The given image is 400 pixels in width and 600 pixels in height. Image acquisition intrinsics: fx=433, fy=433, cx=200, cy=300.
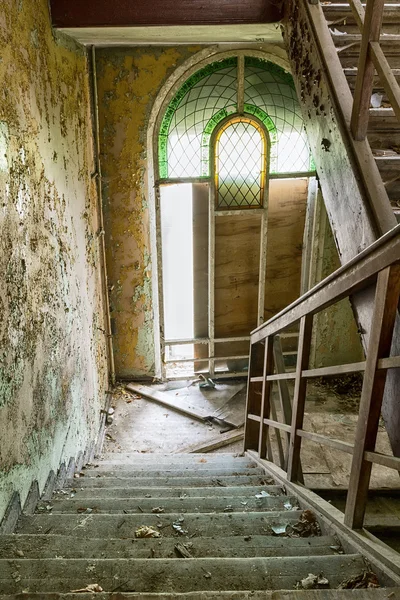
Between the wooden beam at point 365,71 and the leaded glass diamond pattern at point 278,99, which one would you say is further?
the leaded glass diamond pattern at point 278,99

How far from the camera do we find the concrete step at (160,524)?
2.25 metres

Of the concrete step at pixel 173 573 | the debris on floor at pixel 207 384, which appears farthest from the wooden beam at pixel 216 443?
the concrete step at pixel 173 573

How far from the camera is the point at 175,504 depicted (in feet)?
8.95

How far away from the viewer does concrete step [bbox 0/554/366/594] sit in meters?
1.60

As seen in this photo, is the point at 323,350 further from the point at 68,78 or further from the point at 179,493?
the point at 68,78

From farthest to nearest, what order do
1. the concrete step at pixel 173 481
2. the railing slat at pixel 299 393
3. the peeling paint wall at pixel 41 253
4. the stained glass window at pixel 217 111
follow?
1. the stained glass window at pixel 217 111
2. the concrete step at pixel 173 481
3. the railing slat at pixel 299 393
4. the peeling paint wall at pixel 41 253

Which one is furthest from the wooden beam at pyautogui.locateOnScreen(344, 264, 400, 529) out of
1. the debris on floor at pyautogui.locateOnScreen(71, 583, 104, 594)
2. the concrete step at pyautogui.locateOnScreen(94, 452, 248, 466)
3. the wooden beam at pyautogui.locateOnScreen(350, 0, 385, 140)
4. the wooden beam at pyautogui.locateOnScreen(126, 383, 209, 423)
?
the wooden beam at pyautogui.locateOnScreen(126, 383, 209, 423)

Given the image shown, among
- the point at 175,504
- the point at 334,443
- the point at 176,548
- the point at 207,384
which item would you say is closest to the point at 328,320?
the point at 207,384

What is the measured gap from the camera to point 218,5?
3785 millimetres

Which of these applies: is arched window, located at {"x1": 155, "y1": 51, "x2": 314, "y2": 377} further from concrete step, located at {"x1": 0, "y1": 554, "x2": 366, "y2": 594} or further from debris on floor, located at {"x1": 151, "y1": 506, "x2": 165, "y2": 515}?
concrete step, located at {"x1": 0, "y1": 554, "x2": 366, "y2": 594}

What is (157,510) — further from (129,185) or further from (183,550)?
(129,185)

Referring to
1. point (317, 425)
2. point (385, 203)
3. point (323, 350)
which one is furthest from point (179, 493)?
point (323, 350)

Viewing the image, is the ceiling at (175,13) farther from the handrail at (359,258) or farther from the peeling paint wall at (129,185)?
the handrail at (359,258)

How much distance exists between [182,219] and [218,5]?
2.78m
